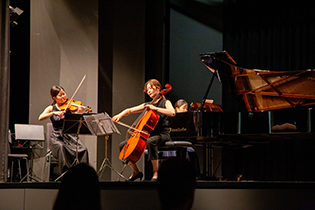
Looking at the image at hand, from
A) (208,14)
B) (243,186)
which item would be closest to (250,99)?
(243,186)

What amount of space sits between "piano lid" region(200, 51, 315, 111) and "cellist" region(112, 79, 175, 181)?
0.63m

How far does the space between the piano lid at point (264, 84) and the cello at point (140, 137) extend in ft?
2.85

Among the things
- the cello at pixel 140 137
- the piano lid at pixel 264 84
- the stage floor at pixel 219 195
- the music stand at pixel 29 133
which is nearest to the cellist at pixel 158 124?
the cello at pixel 140 137

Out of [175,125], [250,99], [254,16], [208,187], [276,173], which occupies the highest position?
[254,16]

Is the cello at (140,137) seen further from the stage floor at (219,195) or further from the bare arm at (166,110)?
the stage floor at (219,195)

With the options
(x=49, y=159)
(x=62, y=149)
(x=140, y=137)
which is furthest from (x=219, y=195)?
(x=49, y=159)

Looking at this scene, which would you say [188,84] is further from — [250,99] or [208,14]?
[250,99]

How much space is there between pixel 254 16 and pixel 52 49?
3450mm

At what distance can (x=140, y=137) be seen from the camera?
4004 mm

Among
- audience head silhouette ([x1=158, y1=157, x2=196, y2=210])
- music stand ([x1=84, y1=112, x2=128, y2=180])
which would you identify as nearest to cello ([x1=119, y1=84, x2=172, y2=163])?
music stand ([x1=84, y1=112, x2=128, y2=180])

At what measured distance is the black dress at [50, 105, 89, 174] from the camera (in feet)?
15.5

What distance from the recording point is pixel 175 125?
4562 mm

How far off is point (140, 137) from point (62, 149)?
1.27 m

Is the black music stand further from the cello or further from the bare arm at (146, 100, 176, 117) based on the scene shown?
the bare arm at (146, 100, 176, 117)
